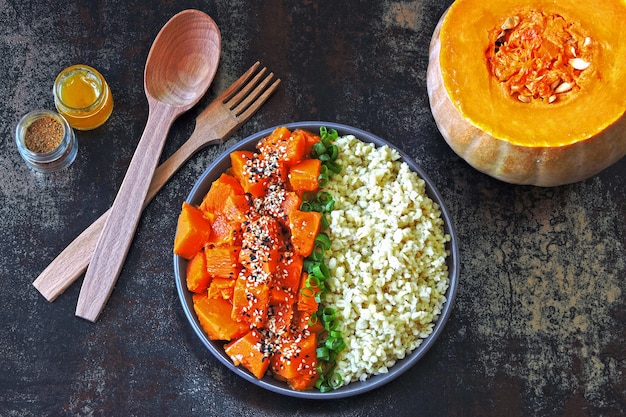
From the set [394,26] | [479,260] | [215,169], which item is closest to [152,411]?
[215,169]

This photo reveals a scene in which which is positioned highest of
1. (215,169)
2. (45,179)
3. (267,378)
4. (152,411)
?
(215,169)

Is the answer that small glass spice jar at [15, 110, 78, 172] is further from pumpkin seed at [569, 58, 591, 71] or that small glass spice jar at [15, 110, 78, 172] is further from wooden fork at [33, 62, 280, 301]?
pumpkin seed at [569, 58, 591, 71]

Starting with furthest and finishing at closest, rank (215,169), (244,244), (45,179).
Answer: (45,179) < (215,169) < (244,244)

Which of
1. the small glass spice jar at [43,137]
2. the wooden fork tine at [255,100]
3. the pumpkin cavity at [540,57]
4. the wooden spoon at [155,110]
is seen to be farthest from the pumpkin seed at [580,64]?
the small glass spice jar at [43,137]

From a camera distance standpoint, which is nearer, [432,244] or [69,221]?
[432,244]

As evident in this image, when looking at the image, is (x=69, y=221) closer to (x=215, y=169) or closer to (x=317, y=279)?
(x=215, y=169)

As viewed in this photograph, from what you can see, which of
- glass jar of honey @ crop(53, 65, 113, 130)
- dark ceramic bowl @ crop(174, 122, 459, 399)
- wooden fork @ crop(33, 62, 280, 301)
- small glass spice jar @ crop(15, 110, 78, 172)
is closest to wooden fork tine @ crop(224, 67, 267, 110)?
wooden fork @ crop(33, 62, 280, 301)
